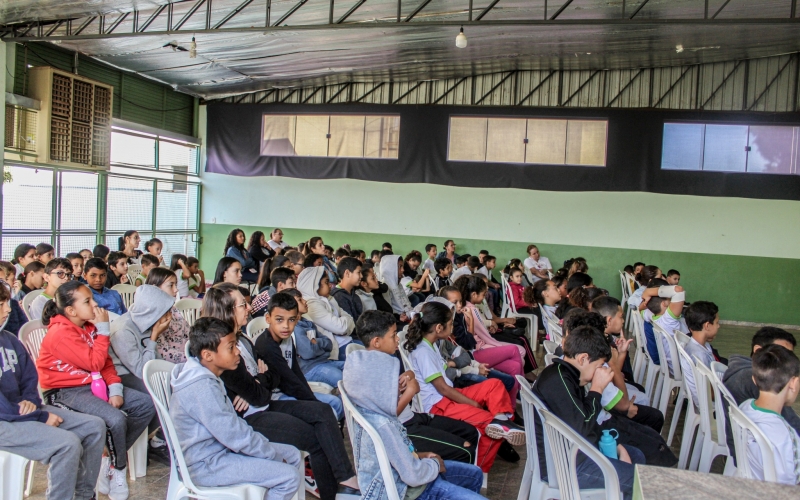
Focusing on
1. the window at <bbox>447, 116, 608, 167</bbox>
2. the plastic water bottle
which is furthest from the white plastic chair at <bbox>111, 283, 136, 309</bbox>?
the window at <bbox>447, 116, 608, 167</bbox>

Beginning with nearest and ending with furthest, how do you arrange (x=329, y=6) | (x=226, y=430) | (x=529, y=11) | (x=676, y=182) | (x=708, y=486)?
(x=708, y=486), (x=226, y=430), (x=329, y=6), (x=529, y=11), (x=676, y=182)

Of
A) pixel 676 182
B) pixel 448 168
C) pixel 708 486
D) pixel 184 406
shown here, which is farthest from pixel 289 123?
pixel 708 486

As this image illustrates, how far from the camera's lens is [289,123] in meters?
12.0

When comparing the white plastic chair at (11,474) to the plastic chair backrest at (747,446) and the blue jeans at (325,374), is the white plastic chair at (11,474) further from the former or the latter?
the plastic chair backrest at (747,446)

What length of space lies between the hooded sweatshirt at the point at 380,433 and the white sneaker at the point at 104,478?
1.41 m

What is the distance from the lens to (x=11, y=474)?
A: 263 cm

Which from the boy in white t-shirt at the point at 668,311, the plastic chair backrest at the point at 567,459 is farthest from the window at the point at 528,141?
the plastic chair backrest at the point at 567,459

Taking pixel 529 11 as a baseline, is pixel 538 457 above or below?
below

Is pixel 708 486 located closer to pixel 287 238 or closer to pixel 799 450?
pixel 799 450

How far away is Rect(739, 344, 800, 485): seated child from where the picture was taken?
2533 millimetres

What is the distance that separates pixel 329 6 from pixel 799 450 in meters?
6.22

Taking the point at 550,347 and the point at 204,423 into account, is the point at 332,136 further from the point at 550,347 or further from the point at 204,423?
the point at 204,423

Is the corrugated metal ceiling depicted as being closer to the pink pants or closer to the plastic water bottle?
the pink pants

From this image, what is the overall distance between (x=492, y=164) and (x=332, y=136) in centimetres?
283
